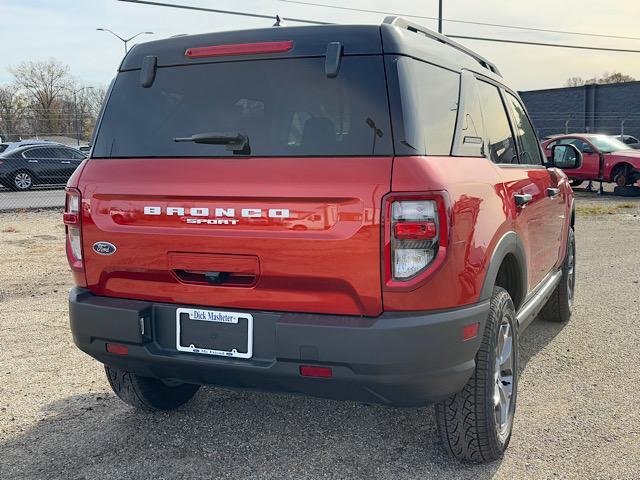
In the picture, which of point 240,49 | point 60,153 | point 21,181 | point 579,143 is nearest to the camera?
point 240,49

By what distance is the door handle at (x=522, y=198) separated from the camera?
3400 millimetres

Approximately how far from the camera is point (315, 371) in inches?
102

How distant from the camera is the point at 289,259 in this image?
8.53ft

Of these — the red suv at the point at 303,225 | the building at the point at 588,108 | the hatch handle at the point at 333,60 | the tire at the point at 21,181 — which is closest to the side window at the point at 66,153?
the tire at the point at 21,181

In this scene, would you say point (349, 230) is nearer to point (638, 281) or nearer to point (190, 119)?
point (190, 119)

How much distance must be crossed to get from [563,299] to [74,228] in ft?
13.1

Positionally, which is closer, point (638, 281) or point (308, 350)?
point (308, 350)

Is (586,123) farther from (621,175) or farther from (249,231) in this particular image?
(249,231)

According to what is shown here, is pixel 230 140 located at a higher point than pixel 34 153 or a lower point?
higher

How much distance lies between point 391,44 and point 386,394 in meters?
1.42

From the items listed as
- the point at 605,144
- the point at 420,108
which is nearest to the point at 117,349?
the point at 420,108

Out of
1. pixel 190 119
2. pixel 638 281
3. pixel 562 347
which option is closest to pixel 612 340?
pixel 562 347

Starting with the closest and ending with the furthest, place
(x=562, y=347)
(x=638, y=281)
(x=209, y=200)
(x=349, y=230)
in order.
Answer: (x=349, y=230), (x=209, y=200), (x=562, y=347), (x=638, y=281)

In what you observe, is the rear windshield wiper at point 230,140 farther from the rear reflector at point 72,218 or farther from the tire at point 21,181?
the tire at point 21,181
